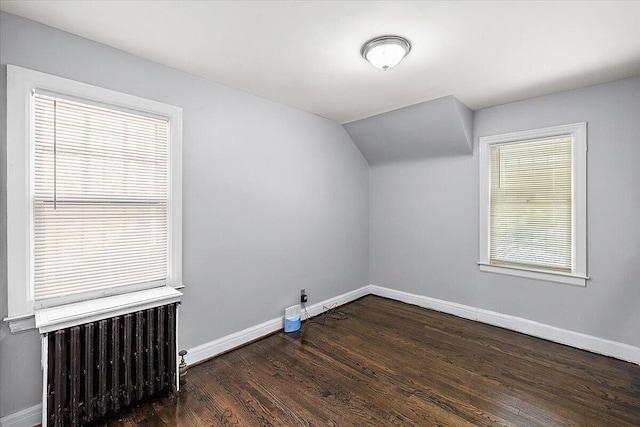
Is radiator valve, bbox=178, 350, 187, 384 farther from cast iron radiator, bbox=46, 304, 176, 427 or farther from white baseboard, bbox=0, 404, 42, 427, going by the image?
white baseboard, bbox=0, 404, 42, 427

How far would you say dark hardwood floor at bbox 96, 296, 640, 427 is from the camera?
1937mm

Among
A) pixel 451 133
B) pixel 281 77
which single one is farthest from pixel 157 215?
pixel 451 133

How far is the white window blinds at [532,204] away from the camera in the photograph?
9.86 feet

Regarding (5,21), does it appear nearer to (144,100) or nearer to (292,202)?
(144,100)

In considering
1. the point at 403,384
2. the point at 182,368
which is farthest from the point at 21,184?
the point at 403,384

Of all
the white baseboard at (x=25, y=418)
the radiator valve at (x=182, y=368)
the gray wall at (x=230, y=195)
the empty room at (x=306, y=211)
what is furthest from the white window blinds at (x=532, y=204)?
the white baseboard at (x=25, y=418)

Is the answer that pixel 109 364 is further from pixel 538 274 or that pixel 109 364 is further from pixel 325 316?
pixel 538 274

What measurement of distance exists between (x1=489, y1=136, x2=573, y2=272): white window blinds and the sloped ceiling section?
0.48 m

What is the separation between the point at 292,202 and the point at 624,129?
3.24 metres

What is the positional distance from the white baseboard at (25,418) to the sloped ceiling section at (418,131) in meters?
3.97

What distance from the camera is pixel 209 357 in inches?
104

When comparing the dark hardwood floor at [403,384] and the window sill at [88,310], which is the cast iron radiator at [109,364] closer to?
the window sill at [88,310]

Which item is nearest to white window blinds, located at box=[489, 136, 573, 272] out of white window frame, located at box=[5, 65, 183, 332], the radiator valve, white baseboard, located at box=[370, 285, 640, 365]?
white baseboard, located at box=[370, 285, 640, 365]

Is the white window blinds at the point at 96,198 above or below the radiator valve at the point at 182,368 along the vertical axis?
above
